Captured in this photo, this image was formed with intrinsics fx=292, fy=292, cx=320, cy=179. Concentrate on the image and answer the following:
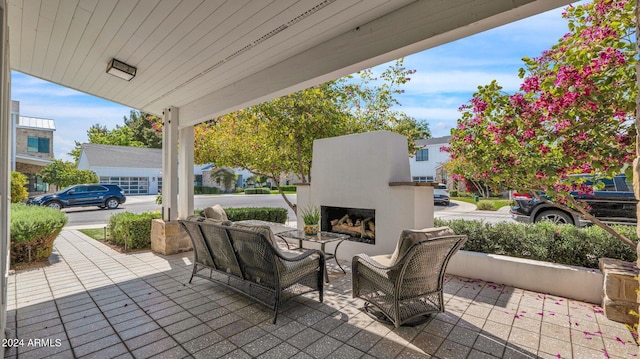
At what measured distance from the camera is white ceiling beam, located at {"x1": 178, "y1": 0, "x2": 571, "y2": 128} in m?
2.14

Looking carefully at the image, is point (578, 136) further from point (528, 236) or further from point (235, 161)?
point (235, 161)

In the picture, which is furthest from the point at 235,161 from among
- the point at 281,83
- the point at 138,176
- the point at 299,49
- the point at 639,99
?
the point at 138,176

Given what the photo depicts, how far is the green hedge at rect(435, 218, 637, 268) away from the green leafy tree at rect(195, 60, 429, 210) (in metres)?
3.88

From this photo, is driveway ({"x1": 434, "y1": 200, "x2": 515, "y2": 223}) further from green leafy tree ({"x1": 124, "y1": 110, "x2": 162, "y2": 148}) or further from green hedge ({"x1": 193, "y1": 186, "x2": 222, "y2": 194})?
green leafy tree ({"x1": 124, "y1": 110, "x2": 162, "y2": 148})

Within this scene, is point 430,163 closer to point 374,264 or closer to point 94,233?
point 94,233

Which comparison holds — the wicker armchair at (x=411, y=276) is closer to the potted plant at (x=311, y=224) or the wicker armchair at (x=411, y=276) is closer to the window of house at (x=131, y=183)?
the potted plant at (x=311, y=224)

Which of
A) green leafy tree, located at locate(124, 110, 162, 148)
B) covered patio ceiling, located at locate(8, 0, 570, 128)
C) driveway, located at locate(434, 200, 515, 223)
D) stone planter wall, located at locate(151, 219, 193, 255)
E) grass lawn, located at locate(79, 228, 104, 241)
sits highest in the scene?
green leafy tree, located at locate(124, 110, 162, 148)

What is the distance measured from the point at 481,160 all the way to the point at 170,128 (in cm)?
565

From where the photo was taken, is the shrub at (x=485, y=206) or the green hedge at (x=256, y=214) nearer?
the green hedge at (x=256, y=214)

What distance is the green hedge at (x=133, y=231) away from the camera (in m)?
6.20

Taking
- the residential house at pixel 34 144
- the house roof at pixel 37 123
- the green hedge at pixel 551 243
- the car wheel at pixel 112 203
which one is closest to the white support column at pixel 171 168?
the green hedge at pixel 551 243

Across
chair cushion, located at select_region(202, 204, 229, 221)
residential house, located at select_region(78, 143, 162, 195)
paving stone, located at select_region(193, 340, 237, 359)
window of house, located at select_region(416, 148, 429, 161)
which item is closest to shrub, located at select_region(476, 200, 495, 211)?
window of house, located at select_region(416, 148, 429, 161)

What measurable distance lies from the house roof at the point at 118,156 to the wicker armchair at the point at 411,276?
25839 millimetres

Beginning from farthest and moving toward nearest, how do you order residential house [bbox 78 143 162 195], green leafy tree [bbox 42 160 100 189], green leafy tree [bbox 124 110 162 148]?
green leafy tree [bbox 124 110 162 148], residential house [bbox 78 143 162 195], green leafy tree [bbox 42 160 100 189]
